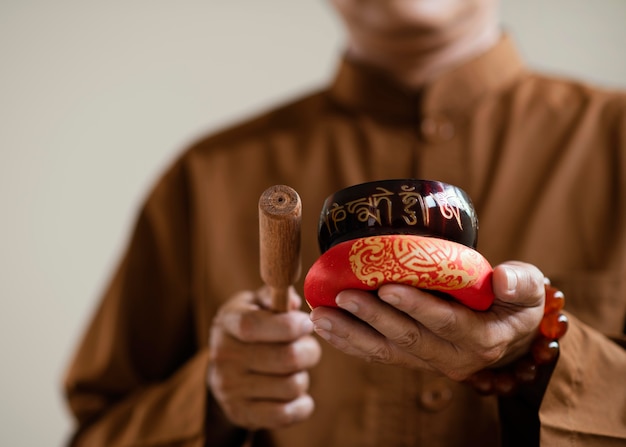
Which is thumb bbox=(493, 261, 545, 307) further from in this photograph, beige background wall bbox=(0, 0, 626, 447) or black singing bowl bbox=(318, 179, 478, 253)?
beige background wall bbox=(0, 0, 626, 447)

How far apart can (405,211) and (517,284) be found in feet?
0.30

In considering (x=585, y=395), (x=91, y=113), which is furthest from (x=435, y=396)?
(x=91, y=113)

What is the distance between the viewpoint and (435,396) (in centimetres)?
76

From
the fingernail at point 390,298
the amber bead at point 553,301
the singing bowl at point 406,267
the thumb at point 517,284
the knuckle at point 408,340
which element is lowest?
the amber bead at point 553,301

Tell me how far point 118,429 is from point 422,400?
39 centimetres

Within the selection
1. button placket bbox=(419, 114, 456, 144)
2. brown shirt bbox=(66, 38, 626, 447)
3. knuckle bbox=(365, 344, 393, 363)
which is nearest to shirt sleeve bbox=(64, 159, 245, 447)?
brown shirt bbox=(66, 38, 626, 447)

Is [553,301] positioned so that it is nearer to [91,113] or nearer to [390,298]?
[390,298]

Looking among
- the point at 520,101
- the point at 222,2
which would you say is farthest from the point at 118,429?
the point at 222,2

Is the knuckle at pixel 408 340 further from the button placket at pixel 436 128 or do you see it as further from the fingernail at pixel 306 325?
the button placket at pixel 436 128

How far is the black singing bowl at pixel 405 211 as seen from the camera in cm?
46

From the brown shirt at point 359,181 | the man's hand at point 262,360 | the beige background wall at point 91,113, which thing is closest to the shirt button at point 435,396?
the brown shirt at point 359,181

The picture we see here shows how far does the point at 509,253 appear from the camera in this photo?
2.63 ft

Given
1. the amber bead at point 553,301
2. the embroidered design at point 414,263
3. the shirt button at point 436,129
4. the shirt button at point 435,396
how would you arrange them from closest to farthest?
the embroidered design at point 414,263, the amber bead at point 553,301, the shirt button at point 435,396, the shirt button at point 436,129

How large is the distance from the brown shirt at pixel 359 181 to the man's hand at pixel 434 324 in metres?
0.14
